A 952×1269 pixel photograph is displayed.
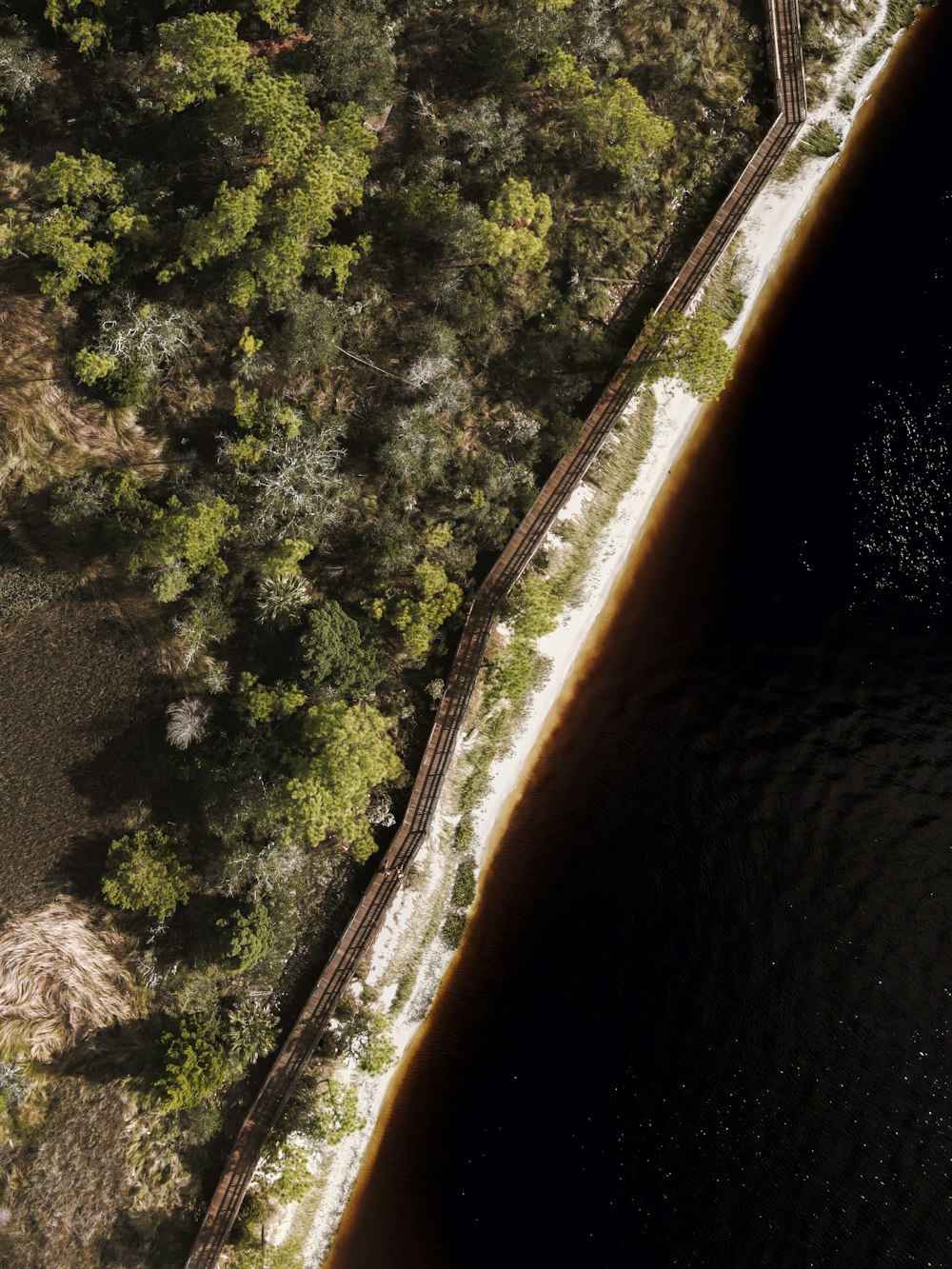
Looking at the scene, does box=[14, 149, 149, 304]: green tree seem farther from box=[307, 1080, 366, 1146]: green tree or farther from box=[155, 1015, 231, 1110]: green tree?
box=[307, 1080, 366, 1146]: green tree

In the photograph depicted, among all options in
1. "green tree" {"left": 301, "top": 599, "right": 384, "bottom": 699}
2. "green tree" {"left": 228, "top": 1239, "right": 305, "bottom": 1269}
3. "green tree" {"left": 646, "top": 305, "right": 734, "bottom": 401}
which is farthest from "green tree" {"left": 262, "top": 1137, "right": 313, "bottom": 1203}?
"green tree" {"left": 646, "top": 305, "right": 734, "bottom": 401}

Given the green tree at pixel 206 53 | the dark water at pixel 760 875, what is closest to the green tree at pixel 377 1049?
the dark water at pixel 760 875

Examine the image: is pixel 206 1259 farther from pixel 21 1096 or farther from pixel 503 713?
pixel 503 713

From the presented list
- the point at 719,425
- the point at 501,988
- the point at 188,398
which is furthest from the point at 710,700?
the point at 188,398

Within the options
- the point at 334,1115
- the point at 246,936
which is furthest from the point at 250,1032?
the point at 334,1115

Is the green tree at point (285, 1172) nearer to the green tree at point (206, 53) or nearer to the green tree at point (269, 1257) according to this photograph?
the green tree at point (269, 1257)

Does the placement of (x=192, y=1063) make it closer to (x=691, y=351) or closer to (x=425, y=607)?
(x=425, y=607)
